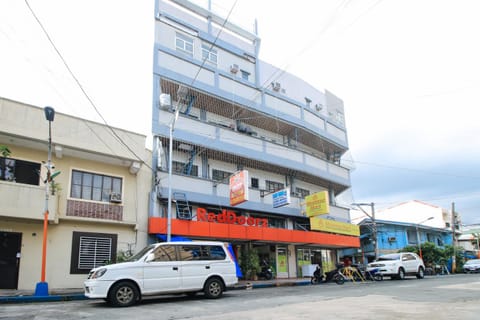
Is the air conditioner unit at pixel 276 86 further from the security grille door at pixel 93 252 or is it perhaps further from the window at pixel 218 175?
the security grille door at pixel 93 252

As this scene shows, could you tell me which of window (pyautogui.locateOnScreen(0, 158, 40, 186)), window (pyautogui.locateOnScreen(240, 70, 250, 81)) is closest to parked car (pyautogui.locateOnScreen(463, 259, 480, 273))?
window (pyautogui.locateOnScreen(240, 70, 250, 81))

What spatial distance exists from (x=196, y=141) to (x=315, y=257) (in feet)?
47.5

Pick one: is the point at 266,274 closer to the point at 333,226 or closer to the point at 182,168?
the point at 333,226

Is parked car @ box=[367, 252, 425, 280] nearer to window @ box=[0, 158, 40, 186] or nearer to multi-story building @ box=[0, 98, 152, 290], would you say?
multi-story building @ box=[0, 98, 152, 290]

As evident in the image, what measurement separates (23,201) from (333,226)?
2074cm

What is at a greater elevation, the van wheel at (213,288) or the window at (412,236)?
the window at (412,236)

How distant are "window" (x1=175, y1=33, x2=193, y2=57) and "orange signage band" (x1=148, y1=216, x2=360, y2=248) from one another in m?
11.0

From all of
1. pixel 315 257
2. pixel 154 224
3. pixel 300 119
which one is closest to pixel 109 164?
pixel 154 224

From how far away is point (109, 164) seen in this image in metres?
19.1

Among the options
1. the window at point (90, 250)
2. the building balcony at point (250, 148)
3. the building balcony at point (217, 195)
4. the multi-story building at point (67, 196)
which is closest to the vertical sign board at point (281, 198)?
the building balcony at point (217, 195)

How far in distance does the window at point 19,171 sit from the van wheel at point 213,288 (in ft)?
31.5

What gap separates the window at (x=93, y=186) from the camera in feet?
58.6

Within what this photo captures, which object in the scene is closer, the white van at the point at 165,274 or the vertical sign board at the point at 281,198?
the white van at the point at 165,274

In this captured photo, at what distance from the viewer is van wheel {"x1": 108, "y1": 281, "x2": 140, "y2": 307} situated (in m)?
10.4
